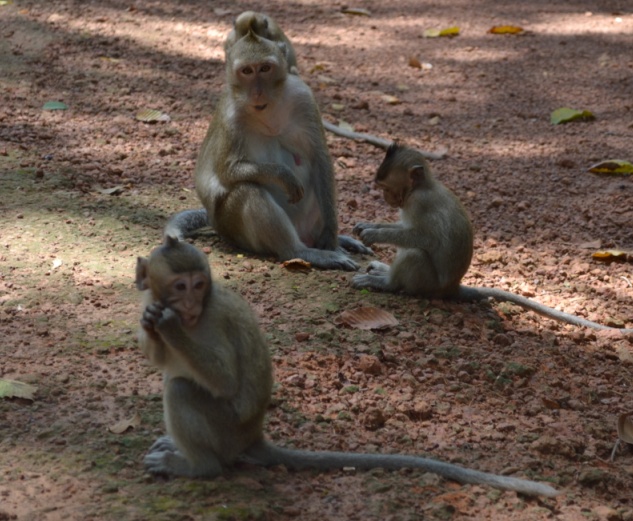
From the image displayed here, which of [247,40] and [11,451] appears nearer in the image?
[11,451]

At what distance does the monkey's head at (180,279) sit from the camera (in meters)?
4.25

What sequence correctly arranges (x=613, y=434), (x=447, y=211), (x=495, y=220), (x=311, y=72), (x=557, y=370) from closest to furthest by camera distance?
(x=613, y=434)
(x=557, y=370)
(x=447, y=211)
(x=495, y=220)
(x=311, y=72)

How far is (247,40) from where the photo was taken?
729cm

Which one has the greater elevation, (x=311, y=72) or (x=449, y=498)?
(x=311, y=72)

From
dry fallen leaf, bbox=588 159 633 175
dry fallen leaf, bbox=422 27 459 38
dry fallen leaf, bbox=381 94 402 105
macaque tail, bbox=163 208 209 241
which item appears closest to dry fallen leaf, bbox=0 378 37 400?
macaque tail, bbox=163 208 209 241

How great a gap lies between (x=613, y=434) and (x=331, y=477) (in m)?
1.69

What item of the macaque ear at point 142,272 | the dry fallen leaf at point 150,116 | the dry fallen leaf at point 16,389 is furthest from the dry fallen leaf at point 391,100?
the macaque ear at point 142,272

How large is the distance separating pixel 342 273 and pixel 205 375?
3206 mm

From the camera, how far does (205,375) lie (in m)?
4.29

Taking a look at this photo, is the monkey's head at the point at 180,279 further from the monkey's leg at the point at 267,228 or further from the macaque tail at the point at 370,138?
the macaque tail at the point at 370,138

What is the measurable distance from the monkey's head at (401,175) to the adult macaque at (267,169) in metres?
0.78

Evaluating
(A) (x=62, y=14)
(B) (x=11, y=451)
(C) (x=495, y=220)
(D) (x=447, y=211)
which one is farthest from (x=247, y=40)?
(A) (x=62, y=14)

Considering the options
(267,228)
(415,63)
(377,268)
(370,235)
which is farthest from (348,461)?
(415,63)

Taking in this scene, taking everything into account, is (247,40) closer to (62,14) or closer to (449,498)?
(449,498)
